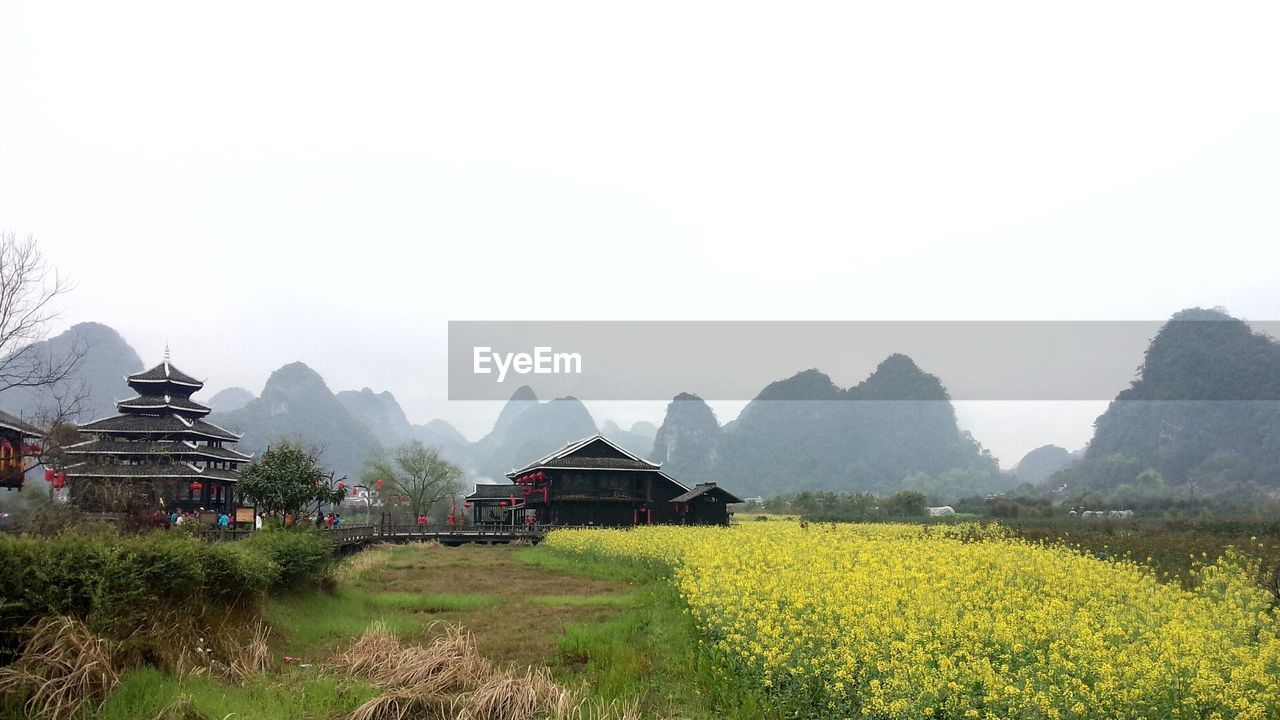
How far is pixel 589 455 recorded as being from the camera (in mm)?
45625

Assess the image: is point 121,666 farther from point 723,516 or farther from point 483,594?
point 723,516

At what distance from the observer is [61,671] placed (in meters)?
7.52

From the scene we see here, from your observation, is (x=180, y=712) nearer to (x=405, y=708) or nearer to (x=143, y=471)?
(x=405, y=708)

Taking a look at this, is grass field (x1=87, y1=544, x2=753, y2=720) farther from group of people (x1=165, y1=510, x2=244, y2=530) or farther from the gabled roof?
the gabled roof

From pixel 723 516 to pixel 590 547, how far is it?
691 inches

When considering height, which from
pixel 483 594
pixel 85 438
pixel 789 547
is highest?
pixel 85 438

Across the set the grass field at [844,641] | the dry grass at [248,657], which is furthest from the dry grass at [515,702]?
the dry grass at [248,657]

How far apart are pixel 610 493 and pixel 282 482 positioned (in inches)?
943

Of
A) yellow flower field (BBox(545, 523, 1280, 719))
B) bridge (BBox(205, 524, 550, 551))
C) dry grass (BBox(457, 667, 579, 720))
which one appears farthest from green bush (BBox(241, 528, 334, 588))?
bridge (BBox(205, 524, 550, 551))

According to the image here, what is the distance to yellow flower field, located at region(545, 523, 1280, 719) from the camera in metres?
5.48

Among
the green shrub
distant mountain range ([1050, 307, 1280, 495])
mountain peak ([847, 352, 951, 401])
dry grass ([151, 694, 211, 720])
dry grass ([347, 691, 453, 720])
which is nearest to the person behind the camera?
dry grass ([151, 694, 211, 720])

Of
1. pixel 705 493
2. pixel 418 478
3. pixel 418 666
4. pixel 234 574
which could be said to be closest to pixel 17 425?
pixel 234 574

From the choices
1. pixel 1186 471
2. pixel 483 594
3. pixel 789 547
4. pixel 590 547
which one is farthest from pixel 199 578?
pixel 1186 471

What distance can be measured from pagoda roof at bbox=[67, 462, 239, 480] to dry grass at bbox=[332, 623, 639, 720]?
1295 inches
